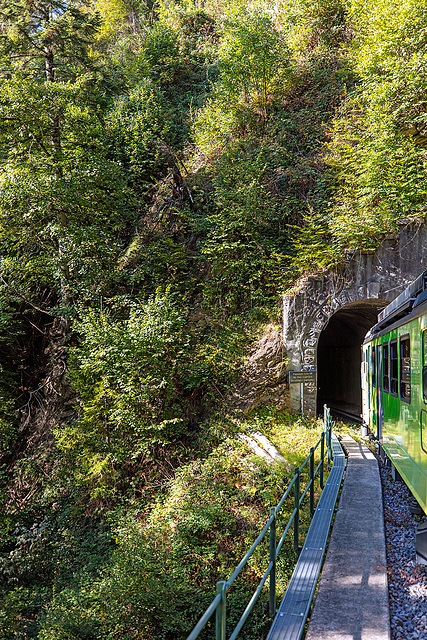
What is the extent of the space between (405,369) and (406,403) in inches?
20.7

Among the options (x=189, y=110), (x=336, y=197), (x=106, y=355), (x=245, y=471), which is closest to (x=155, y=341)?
(x=106, y=355)

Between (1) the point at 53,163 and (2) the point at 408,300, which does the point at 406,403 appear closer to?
(2) the point at 408,300

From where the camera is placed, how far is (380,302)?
13344 millimetres

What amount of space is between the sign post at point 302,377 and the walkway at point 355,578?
500 cm

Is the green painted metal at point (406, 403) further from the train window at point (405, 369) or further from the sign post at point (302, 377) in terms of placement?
the sign post at point (302, 377)

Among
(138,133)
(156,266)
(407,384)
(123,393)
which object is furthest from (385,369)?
(138,133)

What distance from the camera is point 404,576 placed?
510 centimetres

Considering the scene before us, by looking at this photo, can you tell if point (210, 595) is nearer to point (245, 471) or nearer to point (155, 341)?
point (245, 471)

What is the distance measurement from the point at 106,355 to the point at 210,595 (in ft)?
20.7

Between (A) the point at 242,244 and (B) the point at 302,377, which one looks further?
(A) the point at 242,244

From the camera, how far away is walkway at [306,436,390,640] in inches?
160

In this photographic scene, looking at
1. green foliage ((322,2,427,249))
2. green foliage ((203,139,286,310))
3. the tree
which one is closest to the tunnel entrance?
green foliage ((322,2,427,249))

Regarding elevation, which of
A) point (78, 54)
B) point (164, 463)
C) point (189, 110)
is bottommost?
point (164, 463)

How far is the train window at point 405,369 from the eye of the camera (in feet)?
20.1
